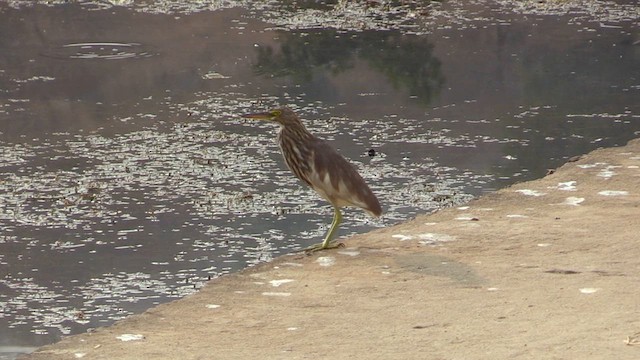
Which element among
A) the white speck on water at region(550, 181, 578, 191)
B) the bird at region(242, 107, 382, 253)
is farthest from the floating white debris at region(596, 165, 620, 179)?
the bird at region(242, 107, 382, 253)

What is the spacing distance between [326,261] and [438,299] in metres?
0.89

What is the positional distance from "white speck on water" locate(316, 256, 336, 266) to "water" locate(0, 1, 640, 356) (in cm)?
40

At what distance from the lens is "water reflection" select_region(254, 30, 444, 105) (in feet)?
37.3

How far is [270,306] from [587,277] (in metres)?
1.50

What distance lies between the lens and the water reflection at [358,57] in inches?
448

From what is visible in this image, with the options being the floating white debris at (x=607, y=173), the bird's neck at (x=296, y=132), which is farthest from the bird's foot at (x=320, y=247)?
the floating white debris at (x=607, y=173)

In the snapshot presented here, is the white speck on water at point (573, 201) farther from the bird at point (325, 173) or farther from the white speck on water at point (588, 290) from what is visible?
the white speck on water at point (588, 290)

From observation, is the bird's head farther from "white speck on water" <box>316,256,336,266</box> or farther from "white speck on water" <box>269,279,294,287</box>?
"white speck on water" <box>269,279,294,287</box>

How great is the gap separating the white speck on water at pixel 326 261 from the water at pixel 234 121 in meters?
0.40

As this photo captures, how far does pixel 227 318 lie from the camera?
5984 mm

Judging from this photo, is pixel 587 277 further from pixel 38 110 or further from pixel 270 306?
pixel 38 110

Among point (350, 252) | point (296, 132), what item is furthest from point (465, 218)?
point (296, 132)

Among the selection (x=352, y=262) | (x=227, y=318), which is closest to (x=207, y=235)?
(x=352, y=262)

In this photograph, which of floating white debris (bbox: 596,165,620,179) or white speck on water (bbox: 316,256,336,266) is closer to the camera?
white speck on water (bbox: 316,256,336,266)
